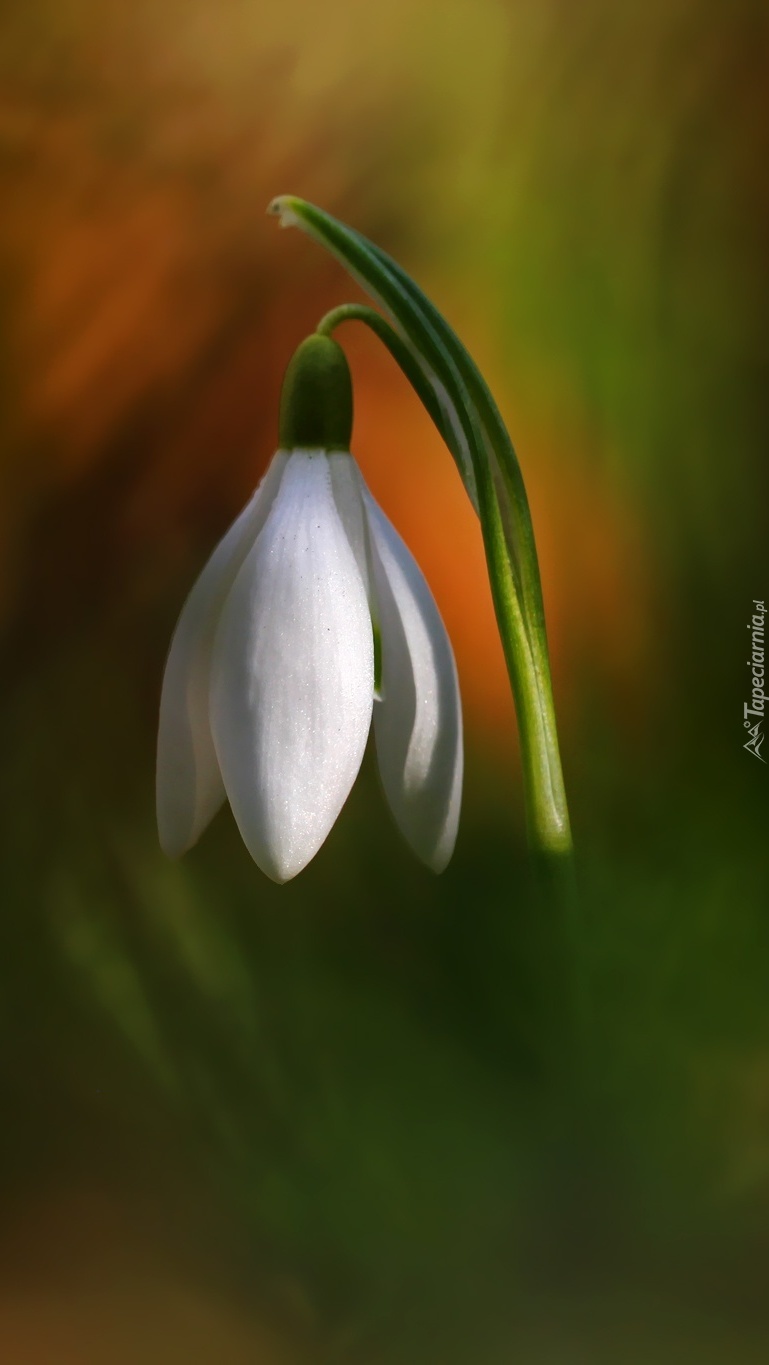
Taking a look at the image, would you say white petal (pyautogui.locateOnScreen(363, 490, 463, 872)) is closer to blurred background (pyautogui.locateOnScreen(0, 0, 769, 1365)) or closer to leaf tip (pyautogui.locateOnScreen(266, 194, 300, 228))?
blurred background (pyautogui.locateOnScreen(0, 0, 769, 1365))

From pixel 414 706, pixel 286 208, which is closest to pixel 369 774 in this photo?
pixel 414 706

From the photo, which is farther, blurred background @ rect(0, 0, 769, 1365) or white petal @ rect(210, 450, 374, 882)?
blurred background @ rect(0, 0, 769, 1365)

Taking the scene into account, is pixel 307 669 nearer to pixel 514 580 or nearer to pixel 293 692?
pixel 293 692

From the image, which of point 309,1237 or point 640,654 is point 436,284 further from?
point 309,1237

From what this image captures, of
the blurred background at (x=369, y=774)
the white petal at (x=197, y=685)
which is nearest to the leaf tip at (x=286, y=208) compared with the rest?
the blurred background at (x=369, y=774)

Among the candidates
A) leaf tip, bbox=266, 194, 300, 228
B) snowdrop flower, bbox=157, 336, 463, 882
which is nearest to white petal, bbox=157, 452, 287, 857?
snowdrop flower, bbox=157, 336, 463, 882

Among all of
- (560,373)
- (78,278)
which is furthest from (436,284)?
(78,278)
